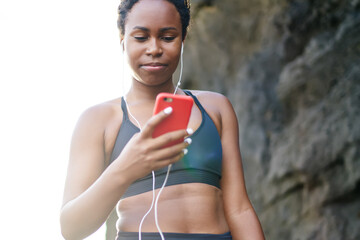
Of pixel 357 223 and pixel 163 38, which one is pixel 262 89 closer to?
pixel 357 223

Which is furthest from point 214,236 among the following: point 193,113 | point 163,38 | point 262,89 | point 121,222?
point 262,89

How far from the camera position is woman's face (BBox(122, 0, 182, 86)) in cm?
140

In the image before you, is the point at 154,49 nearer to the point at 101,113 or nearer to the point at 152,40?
the point at 152,40

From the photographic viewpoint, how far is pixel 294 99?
11.8ft

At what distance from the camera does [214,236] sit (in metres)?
1.33

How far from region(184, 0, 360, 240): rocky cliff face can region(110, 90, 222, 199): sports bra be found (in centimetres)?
199

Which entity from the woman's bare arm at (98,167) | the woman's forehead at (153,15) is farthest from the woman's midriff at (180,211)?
the woman's forehead at (153,15)

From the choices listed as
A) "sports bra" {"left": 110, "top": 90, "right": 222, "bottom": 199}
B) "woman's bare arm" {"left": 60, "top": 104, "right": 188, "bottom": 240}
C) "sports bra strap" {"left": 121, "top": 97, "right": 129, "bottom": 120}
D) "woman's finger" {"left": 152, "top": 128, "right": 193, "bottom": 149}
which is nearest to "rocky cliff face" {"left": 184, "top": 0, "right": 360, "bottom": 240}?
"sports bra" {"left": 110, "top": 90, "right": 222, "bottom": 199}

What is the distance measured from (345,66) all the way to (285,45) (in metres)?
0.59

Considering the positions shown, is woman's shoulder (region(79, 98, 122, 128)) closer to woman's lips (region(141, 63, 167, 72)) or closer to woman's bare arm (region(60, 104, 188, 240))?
woman's bare arm (region(60, 104, 188, 240))

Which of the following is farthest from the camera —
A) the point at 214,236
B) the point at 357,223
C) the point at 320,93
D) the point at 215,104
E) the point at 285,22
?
the point at 285,22

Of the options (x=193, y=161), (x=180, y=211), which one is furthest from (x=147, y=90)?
(x=180, y=211)

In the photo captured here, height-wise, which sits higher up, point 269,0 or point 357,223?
point 269,0

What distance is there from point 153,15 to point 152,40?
0.28 ft
